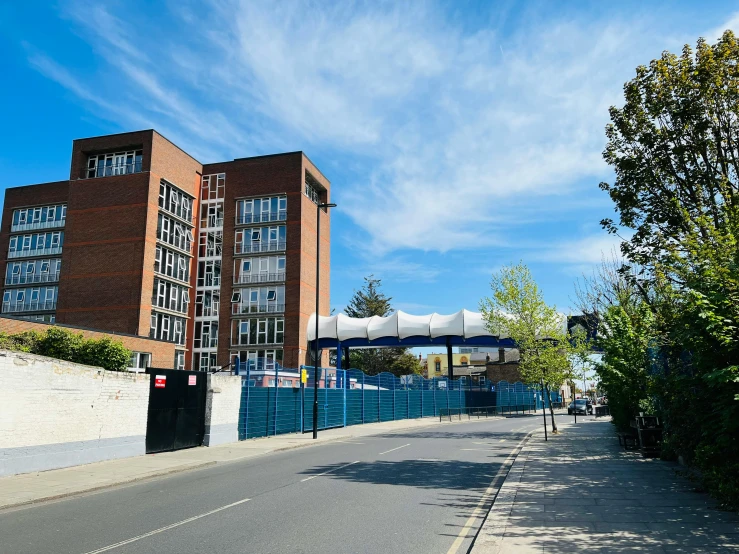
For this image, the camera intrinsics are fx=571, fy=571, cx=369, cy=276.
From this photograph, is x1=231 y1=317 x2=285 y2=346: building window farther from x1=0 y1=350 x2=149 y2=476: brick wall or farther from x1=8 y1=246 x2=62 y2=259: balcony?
x1=0 y1=350 x2=149 y2=476: brick wall

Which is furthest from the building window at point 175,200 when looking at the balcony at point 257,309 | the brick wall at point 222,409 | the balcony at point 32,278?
the brick wall at point 222,409

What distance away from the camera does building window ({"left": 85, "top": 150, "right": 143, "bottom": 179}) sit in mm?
49500

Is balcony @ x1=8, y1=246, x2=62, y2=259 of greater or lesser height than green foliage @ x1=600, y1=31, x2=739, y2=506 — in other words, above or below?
above

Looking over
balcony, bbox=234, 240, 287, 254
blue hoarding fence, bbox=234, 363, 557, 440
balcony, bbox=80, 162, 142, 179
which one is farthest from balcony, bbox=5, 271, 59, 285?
blue hoarding fence, bbox=234, 363, 557, 440

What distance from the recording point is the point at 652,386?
12.2m

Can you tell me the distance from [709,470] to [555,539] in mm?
3571

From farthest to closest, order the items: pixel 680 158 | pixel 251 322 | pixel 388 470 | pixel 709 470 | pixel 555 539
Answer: pixel 251 322 → pixel 680 158 → pixel 388 470 → pixel 709 470 → pixel 555 539

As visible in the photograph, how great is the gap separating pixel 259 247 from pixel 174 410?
36.8 meters

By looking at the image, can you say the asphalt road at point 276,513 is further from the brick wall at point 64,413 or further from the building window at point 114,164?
the building window at point 114,164

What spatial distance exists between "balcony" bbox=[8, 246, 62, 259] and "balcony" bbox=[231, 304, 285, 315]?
17840 mm

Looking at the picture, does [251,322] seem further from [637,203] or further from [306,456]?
[637,203]

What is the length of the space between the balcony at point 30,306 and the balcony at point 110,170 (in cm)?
1196

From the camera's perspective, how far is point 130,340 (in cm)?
3806

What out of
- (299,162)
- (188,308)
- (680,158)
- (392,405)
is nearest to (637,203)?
(680,158)
